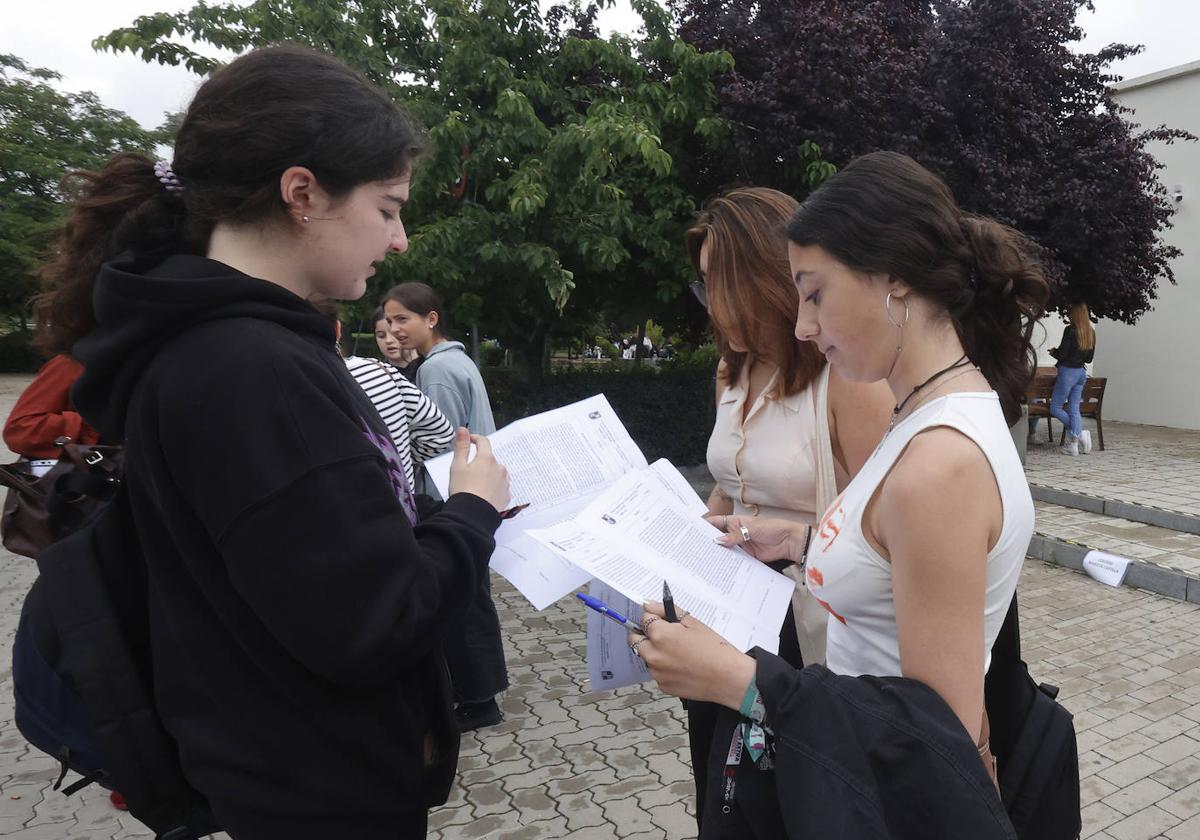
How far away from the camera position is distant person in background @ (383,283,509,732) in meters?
3.64

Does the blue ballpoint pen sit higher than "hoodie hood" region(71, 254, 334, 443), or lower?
lower

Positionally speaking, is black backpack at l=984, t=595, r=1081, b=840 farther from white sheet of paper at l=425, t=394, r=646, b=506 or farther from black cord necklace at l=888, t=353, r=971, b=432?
white sheet of paper at l=425, t=394, r=646, b=506

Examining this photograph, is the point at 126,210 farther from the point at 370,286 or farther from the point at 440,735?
the point at 370,286

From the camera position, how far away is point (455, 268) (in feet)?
22.4

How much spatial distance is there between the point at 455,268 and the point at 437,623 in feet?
19.6

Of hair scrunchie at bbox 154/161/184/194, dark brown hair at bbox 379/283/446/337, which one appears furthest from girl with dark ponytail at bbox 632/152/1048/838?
dark brown hair at bbox 379/283/446/337

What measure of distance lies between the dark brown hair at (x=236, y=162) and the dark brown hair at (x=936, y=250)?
704 mm

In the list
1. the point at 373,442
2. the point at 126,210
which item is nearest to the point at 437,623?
the point at 373,442

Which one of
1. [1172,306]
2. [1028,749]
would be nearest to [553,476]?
[1028,749]

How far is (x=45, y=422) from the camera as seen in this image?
10.1 ft

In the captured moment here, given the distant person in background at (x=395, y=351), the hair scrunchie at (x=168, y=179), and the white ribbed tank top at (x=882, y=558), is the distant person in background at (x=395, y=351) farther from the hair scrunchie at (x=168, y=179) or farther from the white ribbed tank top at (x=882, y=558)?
the white ribbed tank top at (x=882, y=558)

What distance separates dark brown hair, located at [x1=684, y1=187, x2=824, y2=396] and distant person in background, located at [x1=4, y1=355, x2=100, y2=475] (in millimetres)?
2379

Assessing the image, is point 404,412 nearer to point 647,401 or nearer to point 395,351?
point 395,351

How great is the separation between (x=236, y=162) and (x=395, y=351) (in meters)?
3.54
